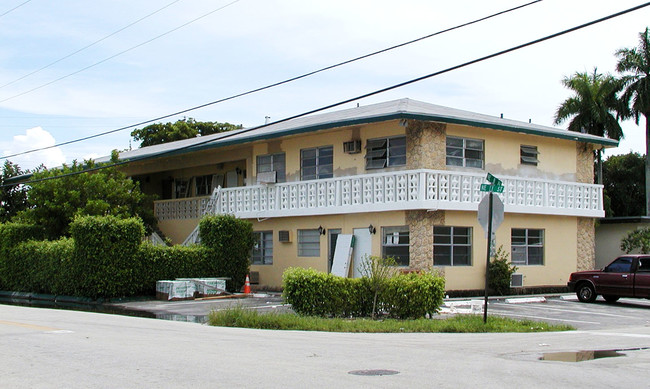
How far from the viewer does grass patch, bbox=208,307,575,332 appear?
55.0 ft

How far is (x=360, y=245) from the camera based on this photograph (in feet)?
89.1

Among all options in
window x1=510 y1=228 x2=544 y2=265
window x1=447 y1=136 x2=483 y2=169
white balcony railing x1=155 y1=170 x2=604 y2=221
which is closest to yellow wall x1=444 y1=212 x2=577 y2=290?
window x1=510 y1=228 x2=544 y2=265

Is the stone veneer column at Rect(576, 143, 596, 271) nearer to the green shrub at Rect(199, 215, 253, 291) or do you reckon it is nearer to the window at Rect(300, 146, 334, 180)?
the window at Rect(300, 146, 334, 180)

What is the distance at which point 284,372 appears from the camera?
982 cm

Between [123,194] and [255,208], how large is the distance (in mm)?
6923

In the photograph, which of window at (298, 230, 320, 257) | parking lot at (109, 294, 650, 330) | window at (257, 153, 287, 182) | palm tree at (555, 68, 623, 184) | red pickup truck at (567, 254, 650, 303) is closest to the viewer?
parking lot at (109, 294, 650, 330)

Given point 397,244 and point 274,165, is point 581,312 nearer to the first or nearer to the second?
point 397,244

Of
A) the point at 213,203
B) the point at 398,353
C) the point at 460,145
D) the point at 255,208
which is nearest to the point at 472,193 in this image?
the point at 460,145

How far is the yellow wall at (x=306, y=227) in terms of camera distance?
87.0ft

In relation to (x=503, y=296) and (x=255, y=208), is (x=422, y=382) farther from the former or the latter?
(x=255, y=208)

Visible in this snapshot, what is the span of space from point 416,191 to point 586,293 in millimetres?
6750

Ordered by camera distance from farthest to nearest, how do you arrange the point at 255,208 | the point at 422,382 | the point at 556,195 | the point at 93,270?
the point at 255,208
the point at 556,195
the point at 93,270
the point at 422,382

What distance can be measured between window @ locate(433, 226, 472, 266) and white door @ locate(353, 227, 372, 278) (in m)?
2.39

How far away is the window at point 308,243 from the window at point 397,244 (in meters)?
3.35
